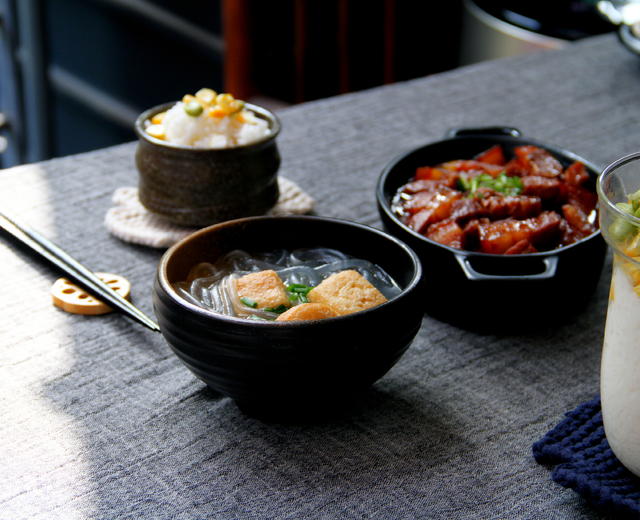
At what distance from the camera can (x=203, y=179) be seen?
141 centimetres

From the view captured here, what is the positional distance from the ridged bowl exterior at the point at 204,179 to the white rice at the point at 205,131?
0.08 ft

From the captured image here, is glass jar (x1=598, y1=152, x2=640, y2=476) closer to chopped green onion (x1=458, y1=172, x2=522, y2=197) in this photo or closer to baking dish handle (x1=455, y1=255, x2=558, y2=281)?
baking dish handle (x1=455, y1=255, x2=558, y2=281)

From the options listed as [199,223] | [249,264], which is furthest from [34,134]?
[249,264]

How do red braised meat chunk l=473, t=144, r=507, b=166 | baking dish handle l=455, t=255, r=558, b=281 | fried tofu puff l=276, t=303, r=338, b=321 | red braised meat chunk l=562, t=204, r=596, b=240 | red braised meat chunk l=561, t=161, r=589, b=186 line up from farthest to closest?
red braised meat chunk l=473, t=144, r=507, b=166, red braised meat chunk l=561, t=161, r=589, b=186, red braised meat chunk l=562, t=204, r=596, b=240, baking dish handle l=455, t=255, r=558, b=281, fried tofu puff l=276, t=303, r=338, b=321

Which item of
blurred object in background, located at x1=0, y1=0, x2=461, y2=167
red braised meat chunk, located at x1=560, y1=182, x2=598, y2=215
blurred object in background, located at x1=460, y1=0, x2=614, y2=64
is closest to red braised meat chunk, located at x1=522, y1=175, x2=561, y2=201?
red braised meat chunk, located at x1=560, y1=182, x2=598, y2=215

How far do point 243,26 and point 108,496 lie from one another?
2.98 m

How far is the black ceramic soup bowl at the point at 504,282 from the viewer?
3.84 feet

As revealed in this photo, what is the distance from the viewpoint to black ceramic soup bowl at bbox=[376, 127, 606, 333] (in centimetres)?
117

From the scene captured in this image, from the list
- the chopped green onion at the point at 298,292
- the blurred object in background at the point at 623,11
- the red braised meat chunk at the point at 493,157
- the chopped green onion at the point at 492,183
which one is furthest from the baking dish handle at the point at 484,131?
the blurred object in background at the point at 623,11

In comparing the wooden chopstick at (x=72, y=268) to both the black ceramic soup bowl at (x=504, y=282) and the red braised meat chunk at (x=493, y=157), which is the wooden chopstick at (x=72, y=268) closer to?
the black ceramic soup bowl at (x=504, y=282)

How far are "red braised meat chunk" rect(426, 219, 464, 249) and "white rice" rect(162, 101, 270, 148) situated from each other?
1.15ft

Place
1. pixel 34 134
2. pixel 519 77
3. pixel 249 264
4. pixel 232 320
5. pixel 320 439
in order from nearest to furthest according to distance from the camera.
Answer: pixel 232 320 → pixel 320 439 → pixel 249 264 → pixel 519 77 → pixel 34 134

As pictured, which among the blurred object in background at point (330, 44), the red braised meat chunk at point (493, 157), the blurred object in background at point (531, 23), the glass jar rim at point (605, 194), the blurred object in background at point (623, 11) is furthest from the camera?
the blurred object in background at point (330, 44)

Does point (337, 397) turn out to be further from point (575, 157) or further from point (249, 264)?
point (575, 157)
